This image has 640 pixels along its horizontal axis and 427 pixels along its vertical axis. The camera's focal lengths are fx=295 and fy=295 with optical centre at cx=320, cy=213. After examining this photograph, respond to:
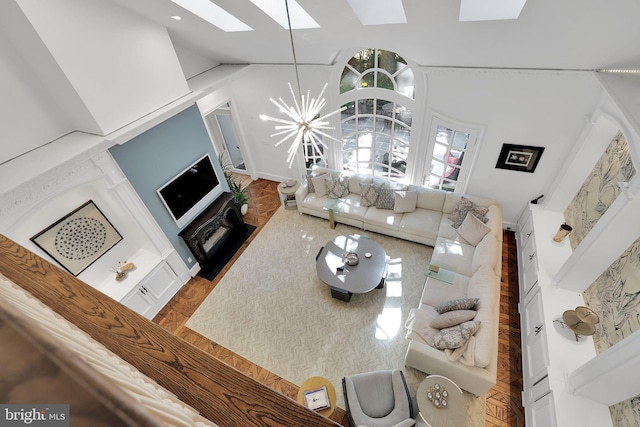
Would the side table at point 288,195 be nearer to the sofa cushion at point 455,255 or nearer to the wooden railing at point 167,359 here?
the sofa cushion at point 455,255

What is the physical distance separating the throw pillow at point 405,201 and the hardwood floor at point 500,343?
1644mm

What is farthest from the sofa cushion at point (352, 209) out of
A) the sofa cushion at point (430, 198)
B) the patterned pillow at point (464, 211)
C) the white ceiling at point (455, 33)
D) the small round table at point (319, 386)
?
the small round table at point (319, 386)

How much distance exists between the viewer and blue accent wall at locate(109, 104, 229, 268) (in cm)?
378

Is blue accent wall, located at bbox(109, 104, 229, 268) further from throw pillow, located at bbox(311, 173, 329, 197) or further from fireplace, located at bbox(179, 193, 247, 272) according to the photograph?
throw pillow, located at bbox(311, 173, 329, 197)

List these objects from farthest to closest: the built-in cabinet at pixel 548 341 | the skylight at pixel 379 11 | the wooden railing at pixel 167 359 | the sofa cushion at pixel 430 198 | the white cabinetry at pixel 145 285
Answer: the sofa cushion at pixel 430 198, the white cabinetry at pixel 145 285, the skylight at pixel 379 11, the built-in cabinet at pixel 548 341, the wooden railing at pixel 167 359

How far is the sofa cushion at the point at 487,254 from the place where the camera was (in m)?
3.86

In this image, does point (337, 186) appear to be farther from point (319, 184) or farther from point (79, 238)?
point (79, 238)

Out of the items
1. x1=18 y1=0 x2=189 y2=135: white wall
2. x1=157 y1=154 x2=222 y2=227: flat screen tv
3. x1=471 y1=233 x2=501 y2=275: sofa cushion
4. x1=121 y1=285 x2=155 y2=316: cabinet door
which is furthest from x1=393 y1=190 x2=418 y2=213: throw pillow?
x1=121 y1=285 x2=155 y2=316: cabinet door

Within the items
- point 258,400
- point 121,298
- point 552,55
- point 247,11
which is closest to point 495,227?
point 552,55

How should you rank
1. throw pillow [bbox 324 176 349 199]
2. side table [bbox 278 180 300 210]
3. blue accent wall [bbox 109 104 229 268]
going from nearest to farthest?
blue accent wall [bbox 109 104 229 268], throw pillow [bbox 324 176 349 199], side table [bbox 278 180 300 210]

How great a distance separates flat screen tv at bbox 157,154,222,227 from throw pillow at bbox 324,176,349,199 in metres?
2.03

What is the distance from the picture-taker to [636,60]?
288 cm

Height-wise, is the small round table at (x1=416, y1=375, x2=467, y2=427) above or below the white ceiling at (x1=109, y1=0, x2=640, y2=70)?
below

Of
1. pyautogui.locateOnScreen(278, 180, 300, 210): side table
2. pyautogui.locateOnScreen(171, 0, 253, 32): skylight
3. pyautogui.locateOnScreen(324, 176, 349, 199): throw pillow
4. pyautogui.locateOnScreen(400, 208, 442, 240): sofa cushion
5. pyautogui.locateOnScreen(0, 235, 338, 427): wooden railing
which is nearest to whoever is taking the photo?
pyautogui.locateOnScreen(0, 235, 338, 427): wooden railing
